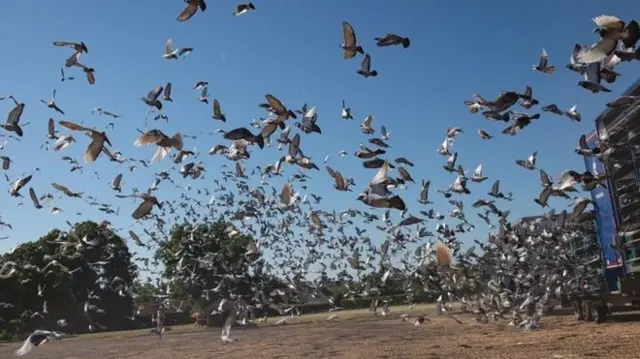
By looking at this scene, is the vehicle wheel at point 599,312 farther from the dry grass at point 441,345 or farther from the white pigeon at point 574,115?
the white pigeon at point 574,115

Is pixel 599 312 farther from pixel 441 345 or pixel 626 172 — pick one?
pixel 441 345

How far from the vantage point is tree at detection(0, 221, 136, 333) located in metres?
42.4

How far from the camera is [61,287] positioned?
50.6 metres

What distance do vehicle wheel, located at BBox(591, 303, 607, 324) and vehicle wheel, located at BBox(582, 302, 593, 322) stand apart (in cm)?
26

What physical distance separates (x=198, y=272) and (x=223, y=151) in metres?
11.6

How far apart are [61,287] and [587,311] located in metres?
44.1

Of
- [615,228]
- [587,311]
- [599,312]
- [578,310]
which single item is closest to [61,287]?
[578,310]

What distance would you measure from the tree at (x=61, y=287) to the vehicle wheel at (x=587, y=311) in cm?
2174

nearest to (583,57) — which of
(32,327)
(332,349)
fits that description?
(332,349)

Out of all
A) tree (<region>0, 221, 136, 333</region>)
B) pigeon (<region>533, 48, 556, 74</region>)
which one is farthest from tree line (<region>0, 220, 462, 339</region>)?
pigeon (<region>533, 48, 556, 74</region>)

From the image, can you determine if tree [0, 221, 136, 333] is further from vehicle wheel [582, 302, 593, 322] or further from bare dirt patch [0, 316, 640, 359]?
vehicle wheel [582, 302, 593, 322]

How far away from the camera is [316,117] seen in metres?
11.4

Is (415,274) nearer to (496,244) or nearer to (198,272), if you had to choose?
(496,244)

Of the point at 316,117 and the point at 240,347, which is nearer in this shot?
the point at 316,117
